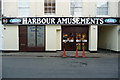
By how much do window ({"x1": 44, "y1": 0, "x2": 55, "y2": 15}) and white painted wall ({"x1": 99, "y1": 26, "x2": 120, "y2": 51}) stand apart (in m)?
7.00

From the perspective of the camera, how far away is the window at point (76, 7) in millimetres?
17250

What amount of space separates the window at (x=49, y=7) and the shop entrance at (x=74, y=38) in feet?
7.58

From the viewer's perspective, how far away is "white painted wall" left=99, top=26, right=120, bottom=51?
56.4 feet

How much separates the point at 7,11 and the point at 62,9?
5871 millimetres

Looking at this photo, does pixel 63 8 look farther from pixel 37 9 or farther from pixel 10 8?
pixel 10 8

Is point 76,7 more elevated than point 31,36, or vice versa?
point 76,7

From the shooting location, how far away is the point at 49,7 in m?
17.3

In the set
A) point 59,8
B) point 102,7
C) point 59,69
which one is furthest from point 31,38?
point 59,69

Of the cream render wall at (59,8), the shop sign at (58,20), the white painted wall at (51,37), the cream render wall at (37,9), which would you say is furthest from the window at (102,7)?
the cream render wall at (37,9)

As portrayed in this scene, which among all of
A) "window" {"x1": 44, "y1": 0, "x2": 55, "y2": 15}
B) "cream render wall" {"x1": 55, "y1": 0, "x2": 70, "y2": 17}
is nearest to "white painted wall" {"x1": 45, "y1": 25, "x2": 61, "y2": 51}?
"cream render wall" {"x1": 55, "y1": 0, "x2": 70, "y2": 17}

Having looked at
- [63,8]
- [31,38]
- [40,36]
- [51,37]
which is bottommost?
[31,38]

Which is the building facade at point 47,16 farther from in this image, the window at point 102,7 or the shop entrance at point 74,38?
the shop entrance at point 74,38

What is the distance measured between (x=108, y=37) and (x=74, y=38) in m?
4.24

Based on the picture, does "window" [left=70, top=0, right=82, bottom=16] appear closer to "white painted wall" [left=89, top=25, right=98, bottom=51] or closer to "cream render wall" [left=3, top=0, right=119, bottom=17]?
"cream render wall" [left=3, top=0, right=119, bottom=17]
